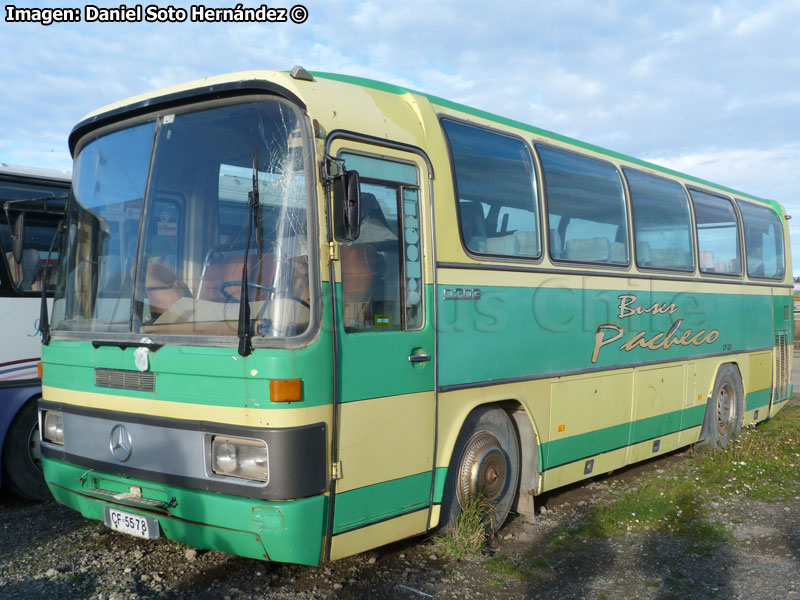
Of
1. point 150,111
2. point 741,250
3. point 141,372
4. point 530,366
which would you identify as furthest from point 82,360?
point 741,250

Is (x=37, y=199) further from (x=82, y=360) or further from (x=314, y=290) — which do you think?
(x=314, y=290)

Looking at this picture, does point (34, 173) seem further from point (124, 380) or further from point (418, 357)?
point (418, 357)

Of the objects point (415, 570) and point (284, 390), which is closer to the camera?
point (284, 390)

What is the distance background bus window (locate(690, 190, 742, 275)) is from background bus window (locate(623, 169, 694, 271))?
32cm

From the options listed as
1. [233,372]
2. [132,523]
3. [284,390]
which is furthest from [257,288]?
[132,523]

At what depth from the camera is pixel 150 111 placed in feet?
16.3

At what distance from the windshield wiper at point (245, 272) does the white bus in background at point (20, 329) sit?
10.7 feet

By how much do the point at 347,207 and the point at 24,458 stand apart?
4.51 metres

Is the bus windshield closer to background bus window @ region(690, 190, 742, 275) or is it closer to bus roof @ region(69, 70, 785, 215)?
bus roof @ region(69, 70, 785, 215)

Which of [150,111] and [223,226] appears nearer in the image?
[223,226]

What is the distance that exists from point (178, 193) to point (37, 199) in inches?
112

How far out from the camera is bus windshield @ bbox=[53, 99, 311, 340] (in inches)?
170

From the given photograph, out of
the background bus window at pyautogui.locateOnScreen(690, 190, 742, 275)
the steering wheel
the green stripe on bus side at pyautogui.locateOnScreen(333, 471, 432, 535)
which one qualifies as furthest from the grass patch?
the steering wheel

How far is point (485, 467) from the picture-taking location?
18.7ft
